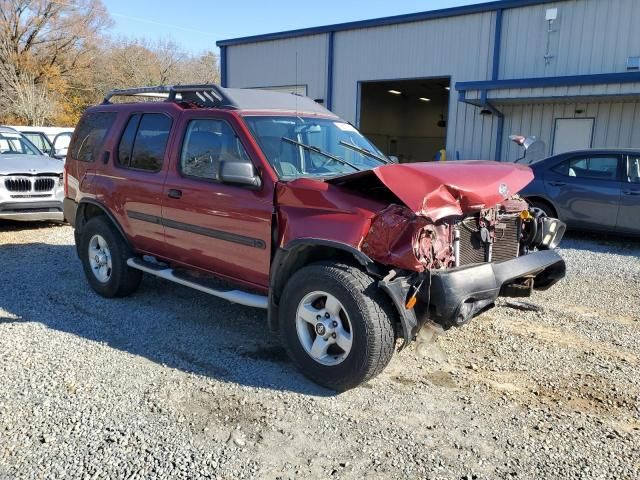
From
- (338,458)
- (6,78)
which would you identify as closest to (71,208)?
(338,458)

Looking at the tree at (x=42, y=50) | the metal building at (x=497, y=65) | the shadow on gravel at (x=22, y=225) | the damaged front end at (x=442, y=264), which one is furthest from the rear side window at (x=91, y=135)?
the tree at (x=42, y=50)

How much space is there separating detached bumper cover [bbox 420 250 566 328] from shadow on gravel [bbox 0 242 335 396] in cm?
102

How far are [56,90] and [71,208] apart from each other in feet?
127

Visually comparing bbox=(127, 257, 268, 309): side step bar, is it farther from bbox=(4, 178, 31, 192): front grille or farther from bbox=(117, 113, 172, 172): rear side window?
bbox=(4, 178, 31, 192): front grille

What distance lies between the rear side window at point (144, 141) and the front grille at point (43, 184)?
4.74m

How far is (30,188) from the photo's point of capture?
929cm

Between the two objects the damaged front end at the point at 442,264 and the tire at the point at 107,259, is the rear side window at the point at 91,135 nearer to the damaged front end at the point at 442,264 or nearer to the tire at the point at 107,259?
the tire at the point at 107,259

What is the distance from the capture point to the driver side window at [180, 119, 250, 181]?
4.43 metres

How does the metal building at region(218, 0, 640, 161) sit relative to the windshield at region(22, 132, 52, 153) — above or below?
above

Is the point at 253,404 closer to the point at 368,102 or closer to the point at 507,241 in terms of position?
the point at 507,241

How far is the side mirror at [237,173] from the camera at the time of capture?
3.96 metres

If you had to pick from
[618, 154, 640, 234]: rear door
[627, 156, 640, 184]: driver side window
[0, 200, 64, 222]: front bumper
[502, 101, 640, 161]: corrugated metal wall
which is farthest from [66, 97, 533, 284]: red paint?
[502, 101, 640, 161]: corrugated metal wall

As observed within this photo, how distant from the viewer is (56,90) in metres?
39.6

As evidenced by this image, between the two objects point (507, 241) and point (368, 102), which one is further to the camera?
point (368, 102)
